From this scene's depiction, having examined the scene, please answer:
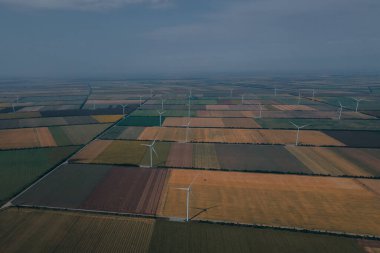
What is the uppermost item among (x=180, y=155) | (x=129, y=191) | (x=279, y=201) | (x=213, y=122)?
(x=180, y=155)

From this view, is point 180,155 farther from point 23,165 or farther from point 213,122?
point 213,122

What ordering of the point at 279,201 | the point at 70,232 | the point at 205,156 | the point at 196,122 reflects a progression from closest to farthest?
1. the point at 70,232
2. the point at 279,201
3. the point at 205,156
4. the point at 196,122

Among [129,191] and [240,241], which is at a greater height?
[129,191]

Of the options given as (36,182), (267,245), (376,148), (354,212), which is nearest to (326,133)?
(376,148)

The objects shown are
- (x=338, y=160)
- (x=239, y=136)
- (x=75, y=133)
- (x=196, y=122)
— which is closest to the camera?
(x=338, y=160)

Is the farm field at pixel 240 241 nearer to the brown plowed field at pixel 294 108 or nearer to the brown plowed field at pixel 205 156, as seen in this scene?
the brown plowed field at pixel 205 156

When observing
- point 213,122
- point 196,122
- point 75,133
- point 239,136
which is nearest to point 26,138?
point 75,133

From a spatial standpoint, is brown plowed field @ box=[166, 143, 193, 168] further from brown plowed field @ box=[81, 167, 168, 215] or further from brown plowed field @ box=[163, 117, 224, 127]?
brown plowed field @ box=[163, 117, 224, 127]
